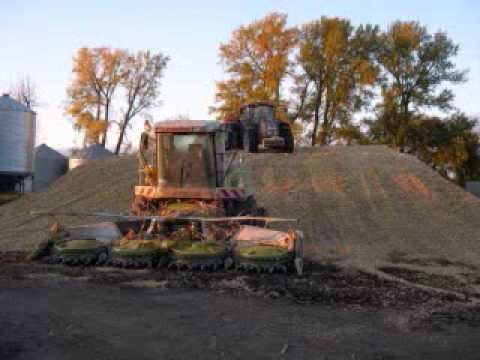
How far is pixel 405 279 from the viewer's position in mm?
9000

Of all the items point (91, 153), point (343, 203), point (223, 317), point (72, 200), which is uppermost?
point (91, 153)

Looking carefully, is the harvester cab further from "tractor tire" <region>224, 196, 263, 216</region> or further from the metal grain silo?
the metal grain silo

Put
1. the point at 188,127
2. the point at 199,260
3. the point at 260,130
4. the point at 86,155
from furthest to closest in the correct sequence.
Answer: the point at 86,155
the point at 260,130
the point at 188,127
the point at 199,260

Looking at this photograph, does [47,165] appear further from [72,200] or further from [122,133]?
[72,200]

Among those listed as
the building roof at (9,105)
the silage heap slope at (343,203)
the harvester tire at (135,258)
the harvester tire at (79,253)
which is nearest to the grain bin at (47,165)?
the building roof at (9,105)

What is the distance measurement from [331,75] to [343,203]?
952 inches

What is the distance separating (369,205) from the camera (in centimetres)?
1925

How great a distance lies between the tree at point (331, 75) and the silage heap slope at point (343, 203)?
13247 millimetres

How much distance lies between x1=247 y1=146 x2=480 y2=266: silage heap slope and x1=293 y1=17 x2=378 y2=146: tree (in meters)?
13.5

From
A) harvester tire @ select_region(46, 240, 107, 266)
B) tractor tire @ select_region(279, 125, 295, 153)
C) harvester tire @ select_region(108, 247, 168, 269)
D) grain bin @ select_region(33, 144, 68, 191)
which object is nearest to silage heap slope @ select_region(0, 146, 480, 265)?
tractor tire @ select_region(279, 125, 295, 153)

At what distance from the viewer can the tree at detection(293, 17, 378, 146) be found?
4147 centimetres

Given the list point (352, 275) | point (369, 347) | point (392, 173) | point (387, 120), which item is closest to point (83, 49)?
point (387, 120)

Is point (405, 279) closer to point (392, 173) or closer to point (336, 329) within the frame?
point (336, 329)

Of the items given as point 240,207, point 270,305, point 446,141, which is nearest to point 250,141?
point 240,207
